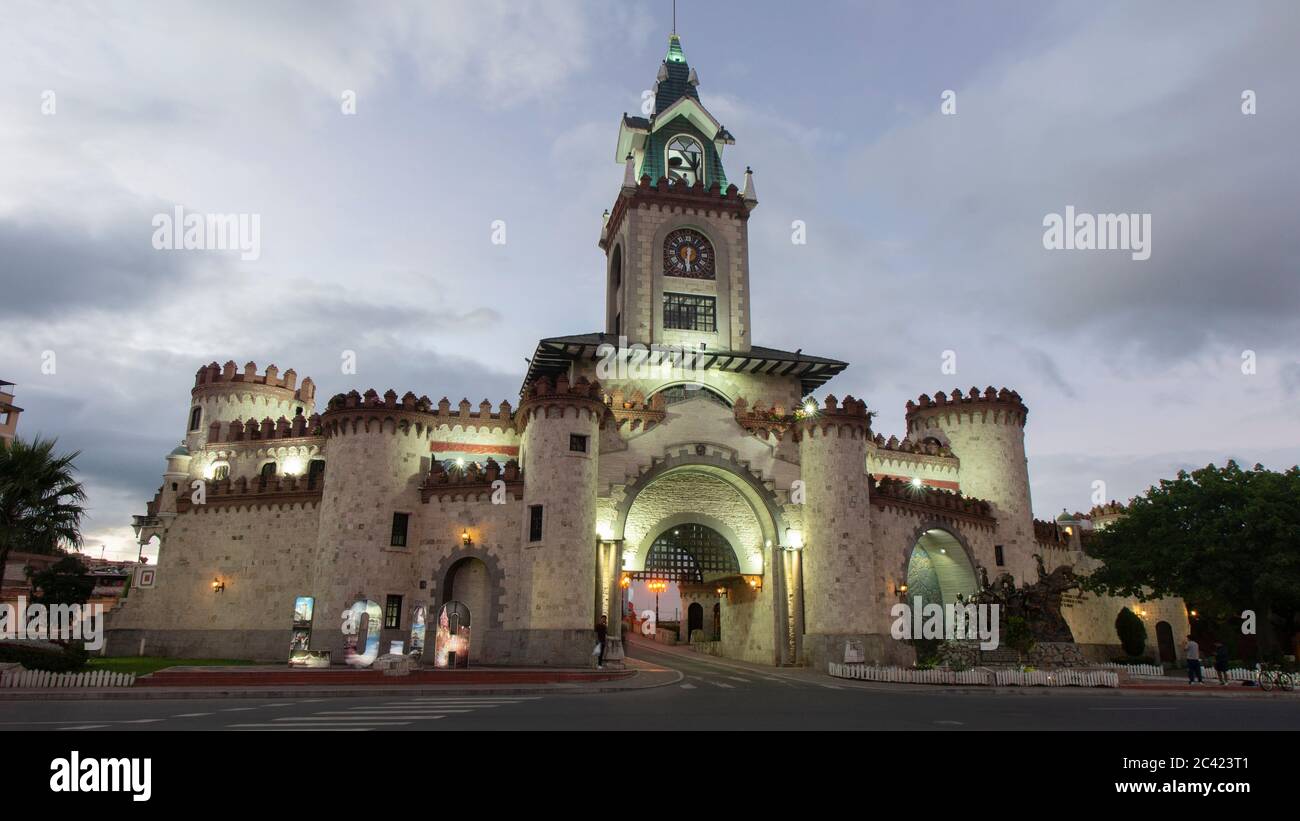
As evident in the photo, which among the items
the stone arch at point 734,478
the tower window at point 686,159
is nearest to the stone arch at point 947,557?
the stone arch at point 734,478

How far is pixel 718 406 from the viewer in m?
41.3

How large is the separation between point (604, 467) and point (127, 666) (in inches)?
776

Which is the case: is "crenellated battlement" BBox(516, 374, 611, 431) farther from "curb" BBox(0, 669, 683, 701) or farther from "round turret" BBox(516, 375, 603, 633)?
"curb" BBox(0, 669, 683, 701)

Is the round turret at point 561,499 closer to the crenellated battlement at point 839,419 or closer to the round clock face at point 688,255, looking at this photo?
the crenellated battlement at point 839,419

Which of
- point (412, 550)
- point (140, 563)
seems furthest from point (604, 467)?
point (140, 563)

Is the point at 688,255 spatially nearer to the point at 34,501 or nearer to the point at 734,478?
the point at 734,478

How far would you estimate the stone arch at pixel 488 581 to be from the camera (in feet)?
116

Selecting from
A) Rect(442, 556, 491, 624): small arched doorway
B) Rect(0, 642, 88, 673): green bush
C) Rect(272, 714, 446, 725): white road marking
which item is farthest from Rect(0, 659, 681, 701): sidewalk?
Rect(272, 714, 446, 725): white road marking

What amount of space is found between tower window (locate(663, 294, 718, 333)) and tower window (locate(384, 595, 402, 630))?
941 inches

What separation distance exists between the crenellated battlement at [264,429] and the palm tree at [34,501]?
49.6 feet

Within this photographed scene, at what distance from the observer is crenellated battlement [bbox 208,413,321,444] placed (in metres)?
44.9

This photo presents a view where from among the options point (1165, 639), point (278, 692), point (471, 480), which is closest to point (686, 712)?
point (278, 692)

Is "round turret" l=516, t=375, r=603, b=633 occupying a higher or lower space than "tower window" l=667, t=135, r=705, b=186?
lower
